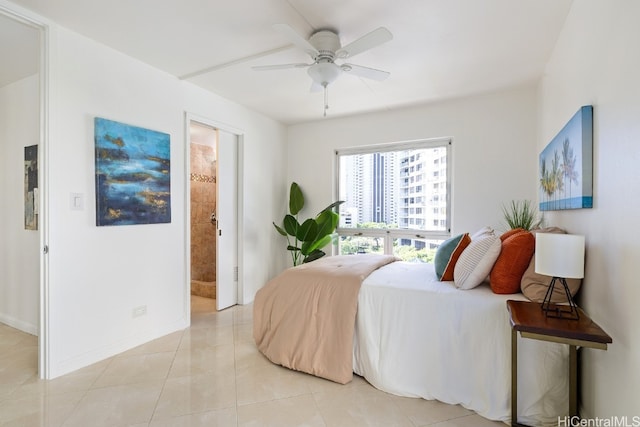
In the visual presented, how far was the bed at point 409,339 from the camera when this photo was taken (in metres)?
1.71

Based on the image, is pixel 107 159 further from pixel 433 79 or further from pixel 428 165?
pixel 428 165

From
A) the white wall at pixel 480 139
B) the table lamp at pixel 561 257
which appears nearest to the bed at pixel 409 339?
the table lamp at pixel 561 257

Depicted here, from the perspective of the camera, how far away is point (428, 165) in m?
3.97

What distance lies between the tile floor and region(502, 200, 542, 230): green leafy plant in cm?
193

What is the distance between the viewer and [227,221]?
12.6 feet

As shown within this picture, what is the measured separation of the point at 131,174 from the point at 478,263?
2.77m

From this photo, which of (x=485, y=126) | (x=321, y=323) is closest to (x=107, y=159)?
(x=321, y=323)

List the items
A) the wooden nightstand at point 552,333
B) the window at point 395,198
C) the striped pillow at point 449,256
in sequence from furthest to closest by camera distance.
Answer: the window at point 395,198 → the striped pillow at point 449,256 → the wooden nightstand at point 552,333

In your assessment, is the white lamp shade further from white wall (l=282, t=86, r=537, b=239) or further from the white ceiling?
white wall (l=282, t=86, r=537, b=239)

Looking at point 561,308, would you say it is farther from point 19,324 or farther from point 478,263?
point 19,324

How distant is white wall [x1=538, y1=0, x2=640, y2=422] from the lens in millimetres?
1167

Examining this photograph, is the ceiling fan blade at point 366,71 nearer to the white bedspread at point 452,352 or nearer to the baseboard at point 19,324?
the white bedspread at point 452,352

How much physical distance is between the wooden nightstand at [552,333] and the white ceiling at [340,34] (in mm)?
1826

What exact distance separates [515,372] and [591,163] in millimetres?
1119
